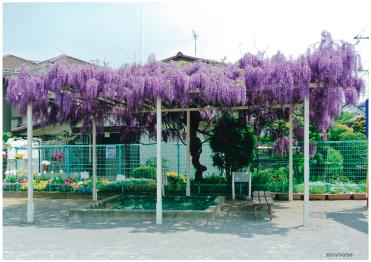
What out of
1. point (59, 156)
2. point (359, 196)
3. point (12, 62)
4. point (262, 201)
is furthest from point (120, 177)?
point (12, 62)

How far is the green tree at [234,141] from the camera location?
47.9 feet

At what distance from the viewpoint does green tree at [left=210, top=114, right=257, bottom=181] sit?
14.6 meters

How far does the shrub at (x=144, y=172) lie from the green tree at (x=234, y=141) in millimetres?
2567

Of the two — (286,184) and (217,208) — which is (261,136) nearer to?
(286,184)

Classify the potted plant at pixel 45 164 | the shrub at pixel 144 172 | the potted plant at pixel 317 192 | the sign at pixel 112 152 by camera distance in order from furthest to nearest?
the potted plant at pixel 45 164 < the shrub at pixel 144 172 < the sign at pixel 112 152 < the potted plant at pixel 317 192

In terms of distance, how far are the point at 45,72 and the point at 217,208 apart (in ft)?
17.5

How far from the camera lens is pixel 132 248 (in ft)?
25.3

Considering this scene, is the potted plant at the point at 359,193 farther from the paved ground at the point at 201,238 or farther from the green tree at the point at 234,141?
the green tree at the point at 234,141

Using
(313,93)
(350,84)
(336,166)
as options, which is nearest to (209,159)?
(336,166)

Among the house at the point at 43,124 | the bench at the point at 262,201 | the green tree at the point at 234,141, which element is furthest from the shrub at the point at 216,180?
the house at the point at 43,124

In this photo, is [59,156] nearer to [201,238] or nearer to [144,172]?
[144,172]

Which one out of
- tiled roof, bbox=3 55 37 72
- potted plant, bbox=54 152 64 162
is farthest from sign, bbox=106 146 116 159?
tiled roof, bbox=3 55 37 72

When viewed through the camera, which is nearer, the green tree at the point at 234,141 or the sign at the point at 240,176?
the sign at the point at 240,176

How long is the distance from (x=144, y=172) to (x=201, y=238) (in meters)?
8.04
